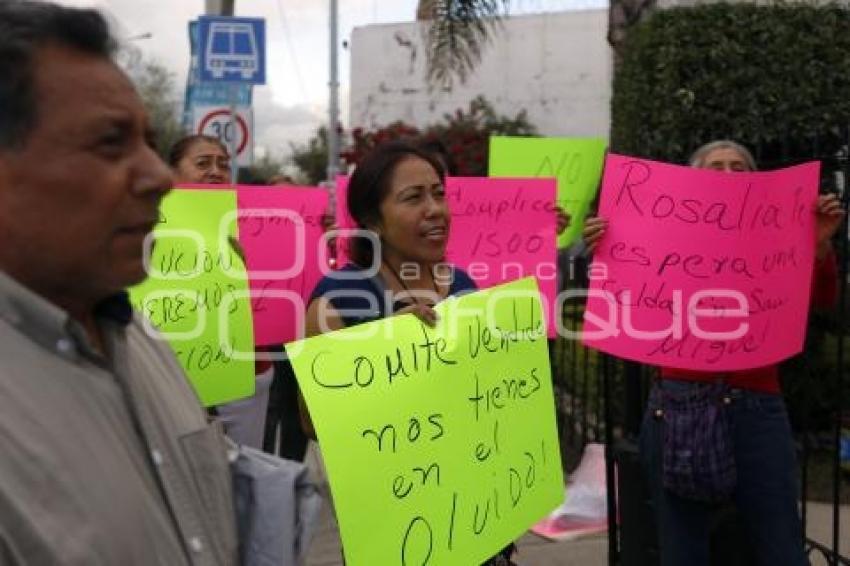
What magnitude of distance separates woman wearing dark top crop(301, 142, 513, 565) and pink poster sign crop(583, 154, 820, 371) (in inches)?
20.2

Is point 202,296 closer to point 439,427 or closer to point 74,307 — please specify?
point 439,427

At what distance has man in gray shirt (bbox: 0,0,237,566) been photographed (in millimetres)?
1103

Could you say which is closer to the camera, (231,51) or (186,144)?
(186,144)

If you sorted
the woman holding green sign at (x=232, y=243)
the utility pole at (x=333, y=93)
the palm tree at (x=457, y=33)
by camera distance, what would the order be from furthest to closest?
the utility pole at (x=333, y=93), the palm tree at (x=457, y=33), the woman holding green sign at (x=232, y=243)

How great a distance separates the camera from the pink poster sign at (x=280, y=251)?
370cm

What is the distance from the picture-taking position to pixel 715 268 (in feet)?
8.99

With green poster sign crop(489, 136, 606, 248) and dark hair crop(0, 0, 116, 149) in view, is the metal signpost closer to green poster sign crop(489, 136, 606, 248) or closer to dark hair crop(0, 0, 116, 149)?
green poster sign crop(489, 136, 606, 248)

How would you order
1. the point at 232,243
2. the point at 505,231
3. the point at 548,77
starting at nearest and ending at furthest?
the point at 232,243 < the point at 505,231 < the point at 548,77

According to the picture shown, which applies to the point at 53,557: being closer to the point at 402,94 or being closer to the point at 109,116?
the point at 109,116

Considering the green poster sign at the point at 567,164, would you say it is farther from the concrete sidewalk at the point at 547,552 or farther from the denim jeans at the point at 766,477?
the denim jeans at the point at 766,477

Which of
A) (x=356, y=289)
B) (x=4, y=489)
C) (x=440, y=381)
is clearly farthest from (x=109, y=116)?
(x=356, y=289)

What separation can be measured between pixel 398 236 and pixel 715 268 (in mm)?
896

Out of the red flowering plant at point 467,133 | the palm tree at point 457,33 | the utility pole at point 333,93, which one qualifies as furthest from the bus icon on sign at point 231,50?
the utility pole at point 333,93

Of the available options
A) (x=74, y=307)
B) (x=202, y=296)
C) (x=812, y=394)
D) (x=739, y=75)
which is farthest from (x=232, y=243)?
(x=812, y=394)
